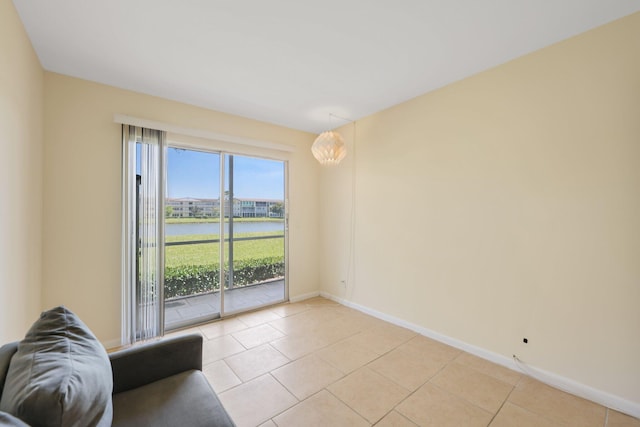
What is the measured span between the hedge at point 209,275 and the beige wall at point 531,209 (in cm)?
184

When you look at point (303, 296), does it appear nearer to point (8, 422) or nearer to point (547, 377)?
point (547, 377)

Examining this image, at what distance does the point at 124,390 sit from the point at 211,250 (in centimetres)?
213

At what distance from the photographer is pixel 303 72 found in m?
2.48

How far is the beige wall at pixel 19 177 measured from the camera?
160 cm

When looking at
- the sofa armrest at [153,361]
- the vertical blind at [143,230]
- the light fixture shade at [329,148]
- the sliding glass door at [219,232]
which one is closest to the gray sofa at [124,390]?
the sofa armrest at [153,361]

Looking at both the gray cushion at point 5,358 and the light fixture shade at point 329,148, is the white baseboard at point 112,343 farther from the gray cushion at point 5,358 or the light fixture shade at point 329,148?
the light fixture shade at point 329,148

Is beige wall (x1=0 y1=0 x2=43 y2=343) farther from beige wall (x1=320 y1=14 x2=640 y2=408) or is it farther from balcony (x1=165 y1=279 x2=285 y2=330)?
beige wall (x1=320 y1=14 x2=640 y2=408)

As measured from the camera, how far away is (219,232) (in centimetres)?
347

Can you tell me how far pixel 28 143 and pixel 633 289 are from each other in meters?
4.54

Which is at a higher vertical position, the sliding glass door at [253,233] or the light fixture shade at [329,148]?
the light fixture shade at [329,148]

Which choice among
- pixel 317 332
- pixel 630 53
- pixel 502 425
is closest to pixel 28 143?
pixel 317 332

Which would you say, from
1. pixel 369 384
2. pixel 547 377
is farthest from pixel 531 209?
pixel 369 384

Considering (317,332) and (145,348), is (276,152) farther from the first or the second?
(145,348)

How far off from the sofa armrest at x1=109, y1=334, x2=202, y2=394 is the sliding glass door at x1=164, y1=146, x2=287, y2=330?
1.71 metres
